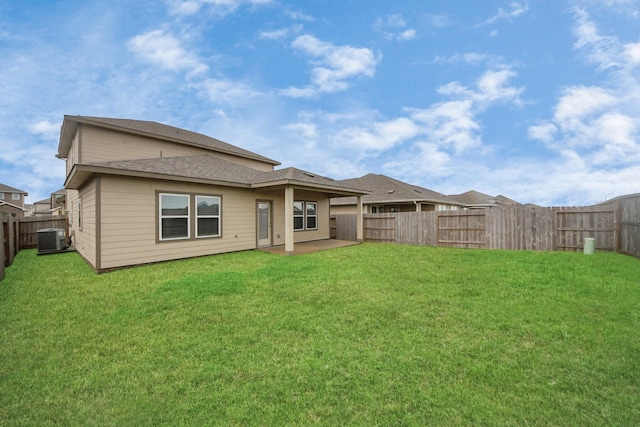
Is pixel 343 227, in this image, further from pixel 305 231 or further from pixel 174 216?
pixel 174 216

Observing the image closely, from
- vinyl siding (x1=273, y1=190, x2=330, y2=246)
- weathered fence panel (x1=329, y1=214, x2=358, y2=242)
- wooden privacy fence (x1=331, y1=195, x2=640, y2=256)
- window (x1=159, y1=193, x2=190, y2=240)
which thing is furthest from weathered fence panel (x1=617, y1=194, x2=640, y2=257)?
window (x1=159, y1=193, x2=190, y2=240)

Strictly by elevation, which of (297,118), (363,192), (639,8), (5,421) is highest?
(297,118)

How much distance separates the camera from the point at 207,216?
9.98m

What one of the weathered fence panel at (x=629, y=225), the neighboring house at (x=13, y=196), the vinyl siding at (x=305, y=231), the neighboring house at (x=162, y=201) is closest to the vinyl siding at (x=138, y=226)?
the neighboring house at (x=162, y=201)

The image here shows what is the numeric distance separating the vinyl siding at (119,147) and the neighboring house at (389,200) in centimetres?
1297

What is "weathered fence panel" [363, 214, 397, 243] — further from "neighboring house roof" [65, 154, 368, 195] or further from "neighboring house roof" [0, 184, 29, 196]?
"neighboring house roof" [0, 184, 29, 196]

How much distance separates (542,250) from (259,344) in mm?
11858

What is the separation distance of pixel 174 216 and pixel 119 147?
5.73 m

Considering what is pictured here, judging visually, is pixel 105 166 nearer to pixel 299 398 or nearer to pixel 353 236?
pixel 299 398

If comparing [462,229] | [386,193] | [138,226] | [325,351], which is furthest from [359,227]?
[325,351]

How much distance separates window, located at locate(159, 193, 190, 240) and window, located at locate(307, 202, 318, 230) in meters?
6.74

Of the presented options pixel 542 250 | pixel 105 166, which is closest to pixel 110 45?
pixel 105 166

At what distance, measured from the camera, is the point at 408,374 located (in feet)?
8.95

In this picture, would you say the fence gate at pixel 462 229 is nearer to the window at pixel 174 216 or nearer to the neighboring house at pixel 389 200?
the neighboring house at pixel 389 200
